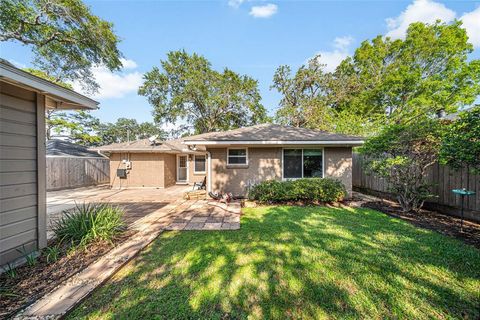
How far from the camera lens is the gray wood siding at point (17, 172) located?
114 inches

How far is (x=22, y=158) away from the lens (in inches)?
125

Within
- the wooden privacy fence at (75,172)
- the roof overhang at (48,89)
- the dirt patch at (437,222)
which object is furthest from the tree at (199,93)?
the roof overhang at (48,89)

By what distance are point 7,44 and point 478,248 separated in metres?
20.7

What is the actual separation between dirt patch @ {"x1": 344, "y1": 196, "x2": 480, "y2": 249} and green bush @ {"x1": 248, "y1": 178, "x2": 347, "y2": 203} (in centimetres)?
89

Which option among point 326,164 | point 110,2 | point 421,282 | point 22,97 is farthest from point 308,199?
point 110,2

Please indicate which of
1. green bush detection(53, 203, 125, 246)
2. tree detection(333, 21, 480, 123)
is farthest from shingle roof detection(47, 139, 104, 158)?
tree detection(333, 21, 480, 123)

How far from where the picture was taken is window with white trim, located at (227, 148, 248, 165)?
8531 mm

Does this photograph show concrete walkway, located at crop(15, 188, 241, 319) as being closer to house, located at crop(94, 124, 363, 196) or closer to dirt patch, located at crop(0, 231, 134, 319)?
dirt patch, located at crop(0, 231, 134, 319)

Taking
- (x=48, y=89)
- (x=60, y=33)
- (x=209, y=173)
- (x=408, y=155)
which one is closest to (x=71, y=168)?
(x=60, y=33)

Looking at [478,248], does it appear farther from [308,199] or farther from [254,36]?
[254,36]

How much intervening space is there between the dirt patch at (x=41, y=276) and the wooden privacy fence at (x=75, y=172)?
413 inches

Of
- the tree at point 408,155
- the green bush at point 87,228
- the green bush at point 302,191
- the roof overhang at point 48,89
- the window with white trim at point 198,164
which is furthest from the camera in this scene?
the window with white trim at point 198,164

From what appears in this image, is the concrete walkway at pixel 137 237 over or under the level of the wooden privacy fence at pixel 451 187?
under

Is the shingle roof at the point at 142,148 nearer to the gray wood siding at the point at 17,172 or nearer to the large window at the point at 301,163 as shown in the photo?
the large window at the point at 301,163
